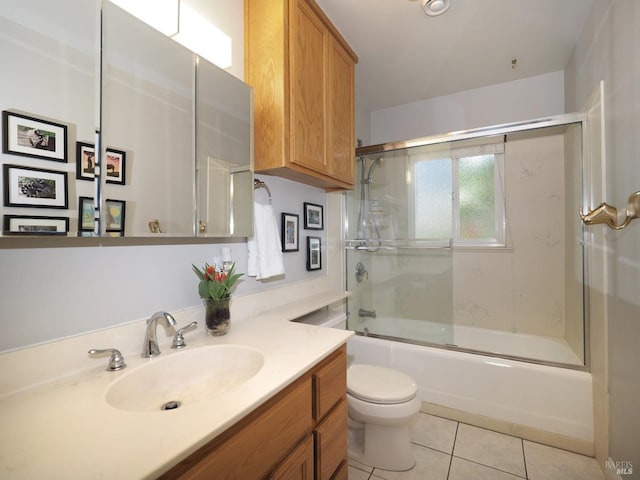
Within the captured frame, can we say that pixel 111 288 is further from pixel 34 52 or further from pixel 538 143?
pixel 538 143

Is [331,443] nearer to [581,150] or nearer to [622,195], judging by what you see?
[622,195]

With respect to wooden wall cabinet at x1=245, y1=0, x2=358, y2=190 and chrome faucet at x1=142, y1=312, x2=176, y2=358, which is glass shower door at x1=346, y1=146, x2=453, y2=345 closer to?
wooden wall cabinet at x1=245, y1=0, x2=358, y2=190

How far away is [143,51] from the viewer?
1.01 m

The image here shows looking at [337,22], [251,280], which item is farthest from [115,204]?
[337,22]

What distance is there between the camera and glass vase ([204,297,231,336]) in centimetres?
119

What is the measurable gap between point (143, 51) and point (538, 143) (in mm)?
2810

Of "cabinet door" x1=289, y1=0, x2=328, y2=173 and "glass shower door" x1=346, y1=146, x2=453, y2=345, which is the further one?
"glass shower door" x1=346, y1=146, x2=453, y2=345

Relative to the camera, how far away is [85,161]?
84cm

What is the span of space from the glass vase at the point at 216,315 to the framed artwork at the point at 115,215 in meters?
0.43

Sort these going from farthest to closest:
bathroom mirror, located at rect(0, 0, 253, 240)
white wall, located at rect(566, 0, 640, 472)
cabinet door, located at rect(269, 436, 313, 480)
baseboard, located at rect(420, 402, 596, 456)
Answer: baseboard, located at rect(420, 402, 596, 456) < white wall, located at rect(566, 0, 640, 472) < cabinet door, located at rect(269, 436, 313, 480) < bathroom mirror, located at rect(0, 0, 253, 240)

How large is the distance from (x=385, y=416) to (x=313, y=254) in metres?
1.06

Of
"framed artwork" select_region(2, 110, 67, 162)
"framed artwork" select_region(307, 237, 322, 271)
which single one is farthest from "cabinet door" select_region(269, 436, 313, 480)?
"framed artwork" select_region(307, 237, 322, 271)

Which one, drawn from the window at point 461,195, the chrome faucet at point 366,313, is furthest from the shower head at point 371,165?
the chrome faucet at point 366,313

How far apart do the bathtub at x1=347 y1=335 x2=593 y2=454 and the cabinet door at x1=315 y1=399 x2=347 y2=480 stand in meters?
1.05
